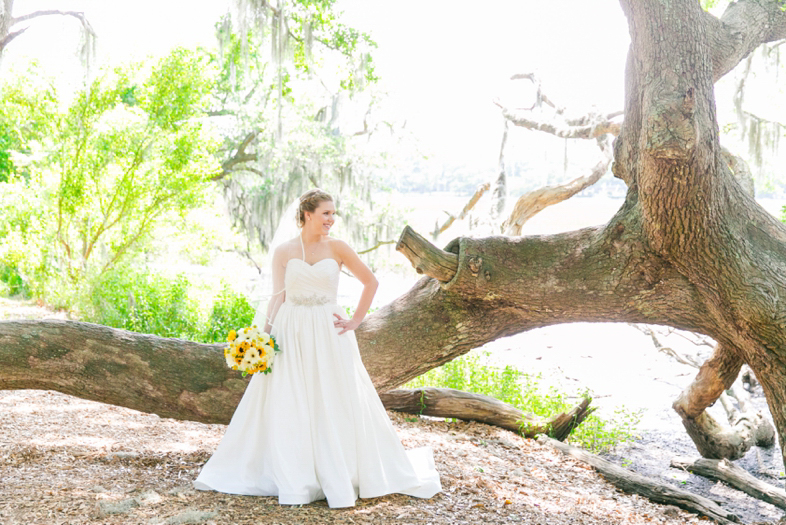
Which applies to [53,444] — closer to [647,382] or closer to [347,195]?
[647,382]

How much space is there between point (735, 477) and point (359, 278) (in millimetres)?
3788

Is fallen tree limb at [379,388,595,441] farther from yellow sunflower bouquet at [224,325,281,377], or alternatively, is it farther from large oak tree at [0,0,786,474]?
yellow sunflower bouquet at [224,325,281,377]

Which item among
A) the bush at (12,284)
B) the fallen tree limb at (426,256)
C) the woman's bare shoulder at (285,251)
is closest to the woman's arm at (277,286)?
the woman's bare shoulder at (285,251)

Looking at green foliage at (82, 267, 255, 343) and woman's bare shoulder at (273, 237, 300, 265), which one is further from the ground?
woman's bare shoulder at (273, 237, 300, 265)

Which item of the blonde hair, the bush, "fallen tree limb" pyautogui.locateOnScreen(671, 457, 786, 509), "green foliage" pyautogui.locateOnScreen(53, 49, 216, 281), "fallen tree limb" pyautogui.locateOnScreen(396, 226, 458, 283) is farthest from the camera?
the bush

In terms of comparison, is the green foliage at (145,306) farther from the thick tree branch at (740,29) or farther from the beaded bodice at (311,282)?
the thick tree branch at (740,29)

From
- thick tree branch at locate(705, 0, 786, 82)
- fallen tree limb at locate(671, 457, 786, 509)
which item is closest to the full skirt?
fallen tree limb at locate(671, 457, 786, 509)

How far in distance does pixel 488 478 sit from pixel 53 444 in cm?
322

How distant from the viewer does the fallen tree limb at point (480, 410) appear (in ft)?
19.7

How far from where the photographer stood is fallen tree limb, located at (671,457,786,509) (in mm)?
4919

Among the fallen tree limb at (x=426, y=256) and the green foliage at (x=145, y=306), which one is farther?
the green foliage at (x=145, y=306)

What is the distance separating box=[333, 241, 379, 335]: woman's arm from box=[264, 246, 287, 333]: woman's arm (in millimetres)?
356

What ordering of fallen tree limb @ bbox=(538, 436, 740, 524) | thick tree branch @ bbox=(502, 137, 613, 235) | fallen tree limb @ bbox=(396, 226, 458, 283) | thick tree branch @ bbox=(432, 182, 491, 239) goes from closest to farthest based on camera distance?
1. fallen tree limb @ bbox=(396, 226, 458, 283)
2. fallen tree limb @ bbox=(538, 436, 740, 524)
3. thick tree branch @ bbox=(502, 137, 613, 235)
4. thick tree branch @ bbox=(432, 182, 491, 239)

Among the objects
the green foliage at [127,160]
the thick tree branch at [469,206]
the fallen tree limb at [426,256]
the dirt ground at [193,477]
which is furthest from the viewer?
the green foliage at [127,160]
